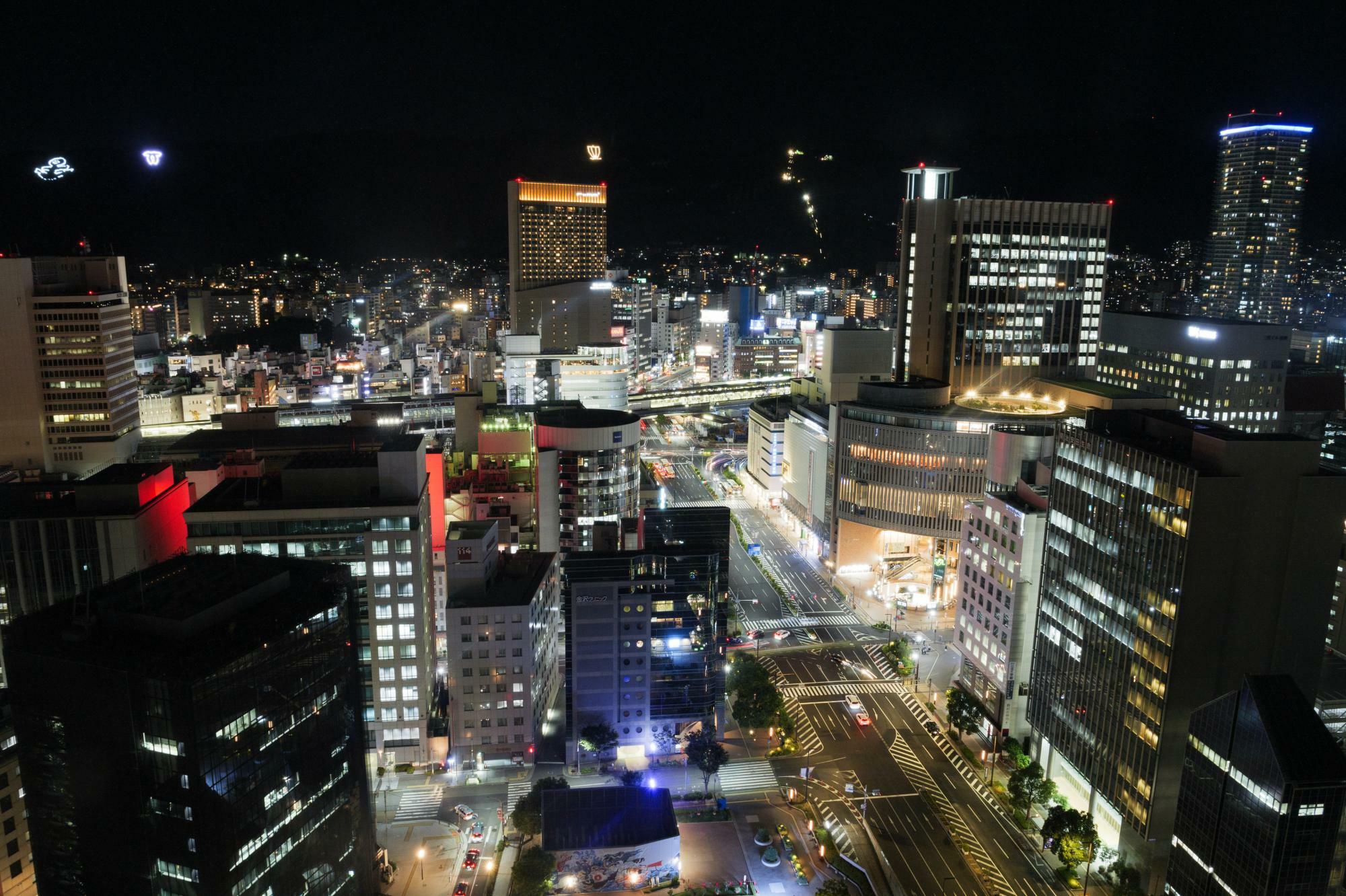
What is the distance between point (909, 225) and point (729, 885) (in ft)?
157

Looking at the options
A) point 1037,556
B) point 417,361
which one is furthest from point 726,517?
point 417,361

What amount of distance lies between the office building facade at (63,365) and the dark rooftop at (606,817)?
4980 centimetres

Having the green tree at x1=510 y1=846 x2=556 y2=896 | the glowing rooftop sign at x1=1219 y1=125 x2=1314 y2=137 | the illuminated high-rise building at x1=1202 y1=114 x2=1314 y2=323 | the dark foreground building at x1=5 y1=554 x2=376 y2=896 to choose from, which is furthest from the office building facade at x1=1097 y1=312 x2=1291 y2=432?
the dark foreground building at x1=5 y1=554 x2=376 y2=896

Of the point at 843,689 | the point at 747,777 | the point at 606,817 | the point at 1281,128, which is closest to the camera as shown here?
the point at 606,817

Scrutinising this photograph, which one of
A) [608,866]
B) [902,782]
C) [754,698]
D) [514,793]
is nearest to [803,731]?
[754,698]

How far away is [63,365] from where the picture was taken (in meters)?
60.5

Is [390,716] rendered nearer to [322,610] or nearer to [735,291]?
[322,610]

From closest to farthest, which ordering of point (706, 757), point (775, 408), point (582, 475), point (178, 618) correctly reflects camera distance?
point (178, 618) → point (706, 757) → point (582, 475) → point (775, 408)

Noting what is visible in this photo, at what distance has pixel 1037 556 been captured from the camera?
35.8 metres

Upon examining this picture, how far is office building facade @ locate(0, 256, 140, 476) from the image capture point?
59.3 meters

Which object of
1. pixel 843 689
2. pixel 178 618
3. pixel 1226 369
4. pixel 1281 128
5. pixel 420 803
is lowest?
pixel 420 803

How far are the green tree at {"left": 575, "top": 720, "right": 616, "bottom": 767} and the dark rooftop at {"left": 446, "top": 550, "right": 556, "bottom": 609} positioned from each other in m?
5.73

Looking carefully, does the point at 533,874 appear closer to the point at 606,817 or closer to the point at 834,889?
the point at 606,817

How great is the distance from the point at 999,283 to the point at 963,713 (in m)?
34.6
